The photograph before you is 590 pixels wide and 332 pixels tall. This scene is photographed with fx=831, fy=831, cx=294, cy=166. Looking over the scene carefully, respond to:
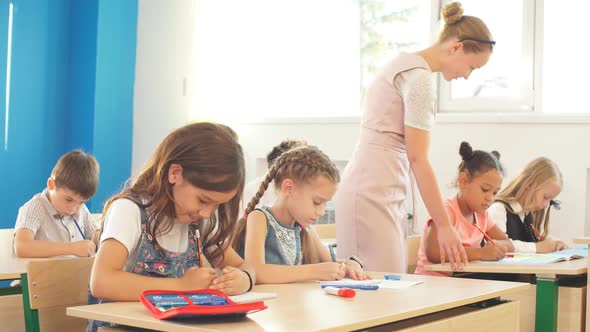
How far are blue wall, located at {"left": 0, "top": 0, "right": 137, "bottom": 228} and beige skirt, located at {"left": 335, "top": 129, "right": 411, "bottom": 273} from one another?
2.94 metres

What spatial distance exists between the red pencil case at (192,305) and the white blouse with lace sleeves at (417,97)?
1.19 meters

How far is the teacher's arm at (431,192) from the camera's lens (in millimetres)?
2656

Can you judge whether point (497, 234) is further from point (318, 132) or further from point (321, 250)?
point (318, 132)

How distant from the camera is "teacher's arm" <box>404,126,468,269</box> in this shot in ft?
8.71

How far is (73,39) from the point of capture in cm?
545

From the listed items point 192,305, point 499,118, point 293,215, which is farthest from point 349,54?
point 192,305

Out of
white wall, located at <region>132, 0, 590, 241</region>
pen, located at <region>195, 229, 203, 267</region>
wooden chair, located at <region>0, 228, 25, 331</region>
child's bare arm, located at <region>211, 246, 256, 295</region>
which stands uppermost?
white wall, located at <region>132, 0, 590, 241</region>

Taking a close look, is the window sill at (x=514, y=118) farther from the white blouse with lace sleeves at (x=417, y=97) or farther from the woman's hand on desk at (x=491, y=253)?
the white blouse with lace sleeves at (x=417, y=97)

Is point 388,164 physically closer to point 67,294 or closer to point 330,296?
point 330,296

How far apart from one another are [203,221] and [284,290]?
0.31m

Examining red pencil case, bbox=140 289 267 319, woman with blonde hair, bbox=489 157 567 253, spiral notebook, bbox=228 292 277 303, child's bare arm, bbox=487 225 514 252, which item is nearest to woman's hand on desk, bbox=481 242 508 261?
child's bare arm, bbox=487 225 514 252

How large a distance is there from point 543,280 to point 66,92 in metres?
3.63

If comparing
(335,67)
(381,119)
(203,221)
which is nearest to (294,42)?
(335,67)

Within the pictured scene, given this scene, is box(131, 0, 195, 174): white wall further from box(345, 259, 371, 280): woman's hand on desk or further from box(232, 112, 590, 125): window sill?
box(345, 259, 371, 280): woman's hand on desk
